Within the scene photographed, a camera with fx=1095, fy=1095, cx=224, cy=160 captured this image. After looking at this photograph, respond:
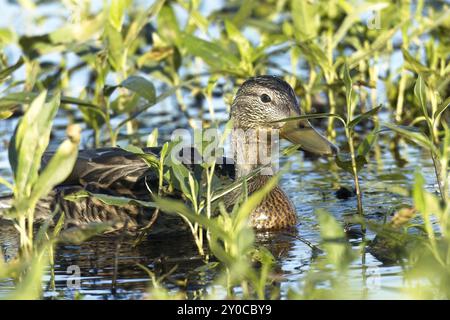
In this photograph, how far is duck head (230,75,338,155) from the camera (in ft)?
29.0

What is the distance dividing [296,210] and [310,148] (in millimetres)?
512

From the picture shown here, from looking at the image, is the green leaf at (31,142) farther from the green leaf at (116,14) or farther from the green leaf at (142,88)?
the green leaf at (116,14)

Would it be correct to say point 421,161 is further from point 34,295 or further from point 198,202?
point 34,295

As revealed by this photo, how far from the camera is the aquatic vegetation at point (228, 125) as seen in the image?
18.5 feet

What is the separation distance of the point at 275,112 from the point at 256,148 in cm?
36

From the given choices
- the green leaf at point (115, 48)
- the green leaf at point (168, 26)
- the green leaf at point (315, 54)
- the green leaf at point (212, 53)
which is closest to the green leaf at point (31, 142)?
the green leaf at point (115, 48)

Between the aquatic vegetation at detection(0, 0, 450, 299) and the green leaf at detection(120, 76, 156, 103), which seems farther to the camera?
the green leaf at detection(120, 76, 156, 103)

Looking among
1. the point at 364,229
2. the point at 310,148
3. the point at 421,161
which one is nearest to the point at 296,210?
the point at 310,148

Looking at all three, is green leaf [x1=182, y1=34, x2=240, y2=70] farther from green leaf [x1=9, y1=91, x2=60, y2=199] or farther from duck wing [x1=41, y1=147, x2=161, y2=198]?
green leaf [x1=9, y1=91, x2=60, y2=199]

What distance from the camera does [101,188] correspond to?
8.70m

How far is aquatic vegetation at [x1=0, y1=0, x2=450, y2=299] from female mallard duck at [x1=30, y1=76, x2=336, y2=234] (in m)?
0.19

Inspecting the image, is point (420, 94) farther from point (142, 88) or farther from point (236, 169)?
point (142, 88)

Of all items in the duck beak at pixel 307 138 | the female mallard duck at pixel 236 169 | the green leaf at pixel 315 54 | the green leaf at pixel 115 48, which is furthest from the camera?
the green leaf at pixel 315 54

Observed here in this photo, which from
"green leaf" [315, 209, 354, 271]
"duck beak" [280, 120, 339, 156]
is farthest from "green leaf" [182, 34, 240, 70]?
"green leaf" [315, 209, 354, 271]
